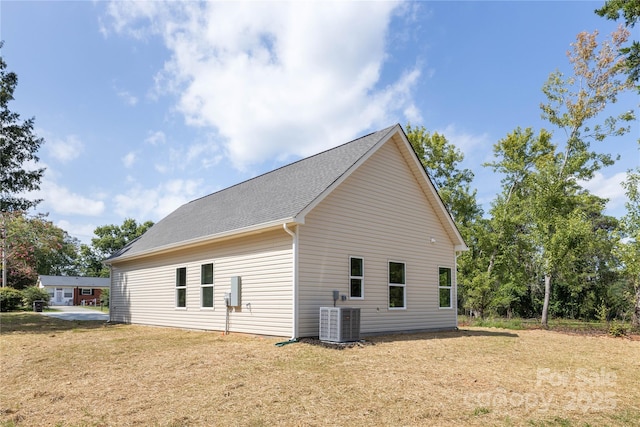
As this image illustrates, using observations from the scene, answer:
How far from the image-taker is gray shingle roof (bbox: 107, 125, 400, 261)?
11306mm

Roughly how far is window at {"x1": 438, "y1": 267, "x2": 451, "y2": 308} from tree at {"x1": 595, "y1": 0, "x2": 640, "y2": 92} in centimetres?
829

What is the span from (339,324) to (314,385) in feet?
11.6

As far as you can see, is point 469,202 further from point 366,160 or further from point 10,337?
point 10,337

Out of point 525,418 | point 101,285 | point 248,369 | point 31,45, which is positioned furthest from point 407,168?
point 101,285

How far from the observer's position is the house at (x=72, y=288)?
165 ft

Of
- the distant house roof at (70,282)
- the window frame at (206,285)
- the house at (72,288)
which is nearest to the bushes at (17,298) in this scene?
the distant house roof at (70,282)

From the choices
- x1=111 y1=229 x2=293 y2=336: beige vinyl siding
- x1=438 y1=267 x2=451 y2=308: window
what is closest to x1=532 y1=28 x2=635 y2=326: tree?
x1=438 y1=267 x2=451 y2=308: window

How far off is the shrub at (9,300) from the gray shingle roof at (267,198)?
1856cm

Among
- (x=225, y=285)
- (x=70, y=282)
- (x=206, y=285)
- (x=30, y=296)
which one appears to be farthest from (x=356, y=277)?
(x=70, y=282)

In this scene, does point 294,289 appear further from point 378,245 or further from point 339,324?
point 378,245

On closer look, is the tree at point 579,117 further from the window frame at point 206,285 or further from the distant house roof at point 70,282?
the distant house roof at point 70,282

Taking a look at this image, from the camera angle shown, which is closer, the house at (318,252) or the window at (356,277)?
the house at (318,252)

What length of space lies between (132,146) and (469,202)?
19.9m

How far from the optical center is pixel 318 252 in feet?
35.2
